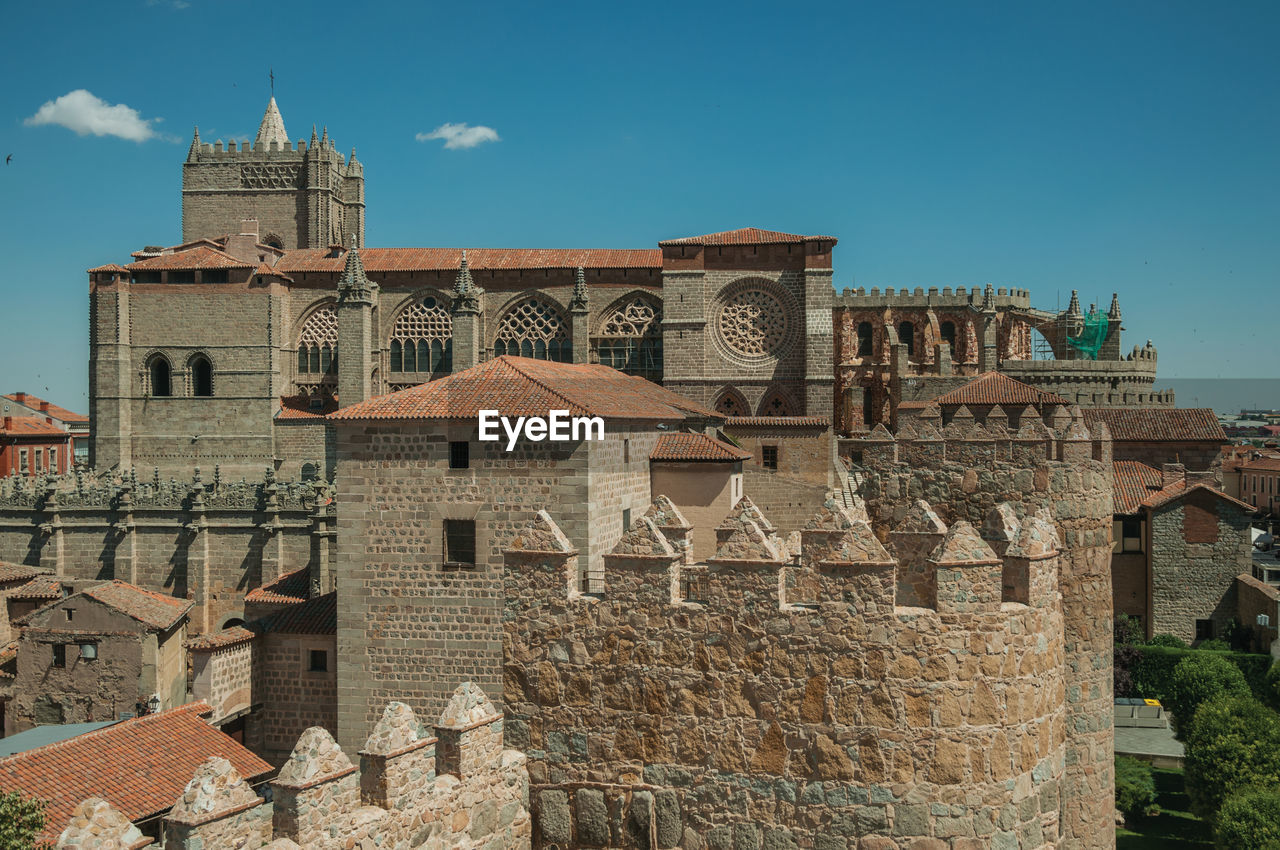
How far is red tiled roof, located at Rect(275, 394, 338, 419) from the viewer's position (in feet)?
128

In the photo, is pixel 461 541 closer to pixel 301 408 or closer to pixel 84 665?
pixel 84 665

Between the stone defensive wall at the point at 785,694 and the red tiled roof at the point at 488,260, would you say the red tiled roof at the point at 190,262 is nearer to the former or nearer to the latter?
the red tiled roof at the point at 488,260

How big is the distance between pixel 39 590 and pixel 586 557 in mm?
21399

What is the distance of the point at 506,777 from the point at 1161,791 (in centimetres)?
2397

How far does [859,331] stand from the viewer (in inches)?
1832

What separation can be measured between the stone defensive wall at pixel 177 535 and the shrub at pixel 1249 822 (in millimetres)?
23293

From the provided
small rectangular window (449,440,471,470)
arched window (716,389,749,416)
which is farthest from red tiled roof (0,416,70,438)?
small rectangular window (449,440,471,470)

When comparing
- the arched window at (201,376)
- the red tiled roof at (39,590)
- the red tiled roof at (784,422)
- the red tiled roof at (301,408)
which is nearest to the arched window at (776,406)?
the red tiled roof at (784,422)

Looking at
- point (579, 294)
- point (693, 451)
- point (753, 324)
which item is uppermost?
point (579, 294)

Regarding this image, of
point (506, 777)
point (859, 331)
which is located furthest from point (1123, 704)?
point (506, 777)

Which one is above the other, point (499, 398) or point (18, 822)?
point (499, 398)

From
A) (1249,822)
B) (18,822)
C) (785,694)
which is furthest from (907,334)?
(785,694)

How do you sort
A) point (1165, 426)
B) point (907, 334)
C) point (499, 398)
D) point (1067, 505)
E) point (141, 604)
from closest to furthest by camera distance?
point (1067, 505)
point (499, 398)
point (141, 604)
point (1165, 426)
point (907, 334)

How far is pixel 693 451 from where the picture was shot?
20.0m
